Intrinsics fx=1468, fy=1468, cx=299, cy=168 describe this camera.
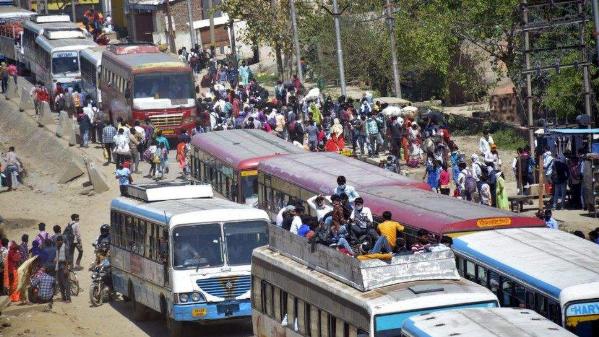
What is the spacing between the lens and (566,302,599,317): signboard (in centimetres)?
1686

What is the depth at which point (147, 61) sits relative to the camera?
162 ft

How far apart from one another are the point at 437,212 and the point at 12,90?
147 ft

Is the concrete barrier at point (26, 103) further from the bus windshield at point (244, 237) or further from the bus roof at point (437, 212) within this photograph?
the bus roof at point (437, 212)

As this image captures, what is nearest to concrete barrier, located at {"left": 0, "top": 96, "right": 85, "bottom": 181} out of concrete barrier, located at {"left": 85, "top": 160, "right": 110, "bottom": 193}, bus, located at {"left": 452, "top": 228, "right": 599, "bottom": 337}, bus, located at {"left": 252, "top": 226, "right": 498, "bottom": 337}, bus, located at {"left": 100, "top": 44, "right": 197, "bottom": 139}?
bus, located at {"left": 100, "top": 44, "right": 197, "bottom": 139}

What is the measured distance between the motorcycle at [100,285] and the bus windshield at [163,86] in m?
18.7

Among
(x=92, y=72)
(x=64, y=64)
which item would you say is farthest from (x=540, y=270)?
(x=64, y=64)

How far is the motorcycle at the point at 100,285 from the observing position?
30125 mm

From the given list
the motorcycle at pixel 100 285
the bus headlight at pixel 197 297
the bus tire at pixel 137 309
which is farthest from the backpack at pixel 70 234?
the bus headlight at pixel 197 297

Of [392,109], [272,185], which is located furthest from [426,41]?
[272,185]

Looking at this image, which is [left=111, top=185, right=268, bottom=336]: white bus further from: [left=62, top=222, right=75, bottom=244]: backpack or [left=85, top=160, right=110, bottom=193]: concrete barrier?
[left=85, top=160, right=110, bottom=193]: concrete barrier

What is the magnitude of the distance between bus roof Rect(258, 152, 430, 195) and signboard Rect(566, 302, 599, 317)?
929 centimetres

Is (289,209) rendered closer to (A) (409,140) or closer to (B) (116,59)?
(A) (409,140)

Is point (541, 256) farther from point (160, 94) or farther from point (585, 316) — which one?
point (160, 94)

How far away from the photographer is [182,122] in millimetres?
48594
